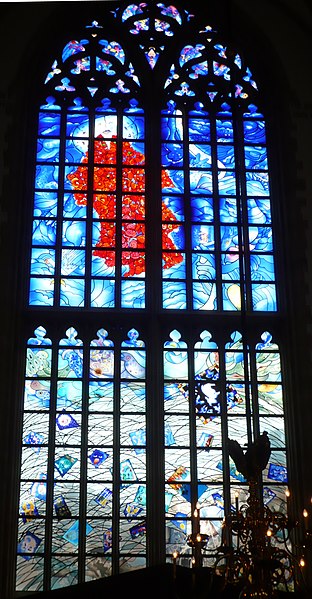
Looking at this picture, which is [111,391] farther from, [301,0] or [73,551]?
[301,0]

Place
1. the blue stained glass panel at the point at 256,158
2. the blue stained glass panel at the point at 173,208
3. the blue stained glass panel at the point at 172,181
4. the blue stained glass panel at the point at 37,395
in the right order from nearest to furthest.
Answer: the blue stained glass panel at the point at 37,395 < the blue stained glass panel at the point at 173,208 < the blue stained glass panel at the point at 172,181 < the blue stained glass panel at the point at 256,158

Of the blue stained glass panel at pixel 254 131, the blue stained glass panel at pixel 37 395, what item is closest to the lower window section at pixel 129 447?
the blue stained glass panel at pixel 37 395

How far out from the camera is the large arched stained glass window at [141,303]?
9.70 m

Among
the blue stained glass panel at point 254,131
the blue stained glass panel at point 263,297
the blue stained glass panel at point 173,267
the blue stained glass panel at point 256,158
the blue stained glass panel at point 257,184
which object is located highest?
the blue stained glass panel at point 254,131

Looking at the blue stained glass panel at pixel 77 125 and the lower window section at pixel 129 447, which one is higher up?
the blue stained glass panel at pixel 77 125

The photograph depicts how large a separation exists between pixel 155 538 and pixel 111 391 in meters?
1.63

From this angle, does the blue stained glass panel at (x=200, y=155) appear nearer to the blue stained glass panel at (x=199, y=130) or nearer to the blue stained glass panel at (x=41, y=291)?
the blue stained glass panel at (x=199, y=130)

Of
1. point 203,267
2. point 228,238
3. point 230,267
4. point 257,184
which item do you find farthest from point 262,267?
point 257,184

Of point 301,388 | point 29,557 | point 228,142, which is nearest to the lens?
point 29,557

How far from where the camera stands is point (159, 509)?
31.7 feet

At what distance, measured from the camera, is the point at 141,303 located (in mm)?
10633

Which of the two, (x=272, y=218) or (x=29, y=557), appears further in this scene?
(x=272, y=218)

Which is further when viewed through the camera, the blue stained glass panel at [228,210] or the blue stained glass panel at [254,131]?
the blue stained glass panel at [254,131]

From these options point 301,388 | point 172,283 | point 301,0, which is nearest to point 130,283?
point 172,283
